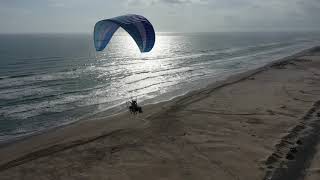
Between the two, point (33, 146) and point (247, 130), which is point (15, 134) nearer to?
point (33, 146)

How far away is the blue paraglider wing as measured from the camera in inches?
752

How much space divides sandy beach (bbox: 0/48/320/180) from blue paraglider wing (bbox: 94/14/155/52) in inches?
211

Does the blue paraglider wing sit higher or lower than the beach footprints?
higher

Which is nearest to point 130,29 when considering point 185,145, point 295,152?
point 185,145

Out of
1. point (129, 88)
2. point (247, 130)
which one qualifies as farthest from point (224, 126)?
point (129, 88)

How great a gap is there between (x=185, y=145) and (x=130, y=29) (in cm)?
686

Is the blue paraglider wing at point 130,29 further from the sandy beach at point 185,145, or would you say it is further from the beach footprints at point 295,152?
the beach footprints at point 295,152

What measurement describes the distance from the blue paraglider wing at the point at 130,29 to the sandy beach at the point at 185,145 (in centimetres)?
537

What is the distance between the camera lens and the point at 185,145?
727 inches

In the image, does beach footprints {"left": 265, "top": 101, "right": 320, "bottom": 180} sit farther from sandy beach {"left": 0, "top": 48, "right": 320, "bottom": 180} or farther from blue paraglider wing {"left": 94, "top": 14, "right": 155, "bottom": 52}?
blue paraglider wing {"left": 94, "top": 14, "right": 155, "bottom": 52}

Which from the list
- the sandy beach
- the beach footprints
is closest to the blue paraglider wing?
the sandy beach

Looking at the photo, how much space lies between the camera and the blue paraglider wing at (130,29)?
19094 millimetres

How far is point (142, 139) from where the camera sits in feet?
64.8

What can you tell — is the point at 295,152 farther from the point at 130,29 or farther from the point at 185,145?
the point at 130,29
